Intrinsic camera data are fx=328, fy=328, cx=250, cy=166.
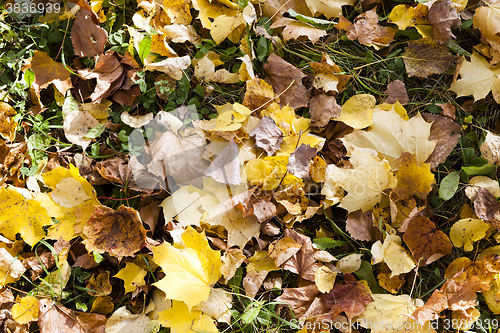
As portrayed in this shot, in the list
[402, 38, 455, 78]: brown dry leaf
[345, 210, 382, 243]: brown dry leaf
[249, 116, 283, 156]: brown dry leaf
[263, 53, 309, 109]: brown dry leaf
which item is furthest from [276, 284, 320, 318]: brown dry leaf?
[402, 38, 455, 78]: brown dry leaf

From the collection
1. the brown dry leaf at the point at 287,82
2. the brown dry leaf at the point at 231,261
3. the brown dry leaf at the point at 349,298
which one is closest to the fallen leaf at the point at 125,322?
the brown dry leaf at the point at 231,261

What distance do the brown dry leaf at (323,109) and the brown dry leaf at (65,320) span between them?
4.75 ft

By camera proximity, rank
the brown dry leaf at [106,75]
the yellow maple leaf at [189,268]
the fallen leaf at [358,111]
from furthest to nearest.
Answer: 1. the brown dry leaf at [106,75]
2. the fallen leaf at [358,111]
3. the yellow maple leaf at [189,268]

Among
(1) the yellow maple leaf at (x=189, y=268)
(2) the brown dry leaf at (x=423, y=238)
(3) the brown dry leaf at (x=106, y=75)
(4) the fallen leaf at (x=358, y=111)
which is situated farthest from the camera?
(3) the brown dry leaf at (x=106, y=75)

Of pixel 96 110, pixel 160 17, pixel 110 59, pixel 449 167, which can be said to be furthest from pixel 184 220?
pixel 449 167

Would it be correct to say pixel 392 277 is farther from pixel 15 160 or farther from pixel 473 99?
pixel 15 160

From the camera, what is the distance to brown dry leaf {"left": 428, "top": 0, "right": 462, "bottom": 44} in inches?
63.9

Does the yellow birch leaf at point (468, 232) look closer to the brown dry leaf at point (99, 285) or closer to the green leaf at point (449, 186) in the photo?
the green leaf at point (449, 186)

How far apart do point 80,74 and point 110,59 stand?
18 cm

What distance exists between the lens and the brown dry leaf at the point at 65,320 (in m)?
1.60

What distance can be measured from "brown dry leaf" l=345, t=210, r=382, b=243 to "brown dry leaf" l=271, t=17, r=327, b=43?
3.01 ft

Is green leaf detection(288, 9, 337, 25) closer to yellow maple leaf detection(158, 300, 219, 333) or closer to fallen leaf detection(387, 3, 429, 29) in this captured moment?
fallen leaf detection(387, 3, 429, 29)

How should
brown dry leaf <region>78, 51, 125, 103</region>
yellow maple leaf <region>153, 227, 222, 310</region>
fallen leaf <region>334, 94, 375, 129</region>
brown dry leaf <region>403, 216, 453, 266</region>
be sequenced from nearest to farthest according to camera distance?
yellow maple leaf <region>153, 227, 222, 310</region>, brown dry leaf <region>403, 216, 453, 266</region>, fallen leaf <region>334, 94, 375, 129</region>, brown dry leaf <region>78, 51, 125, 103</region>

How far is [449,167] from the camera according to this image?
1.66 m
